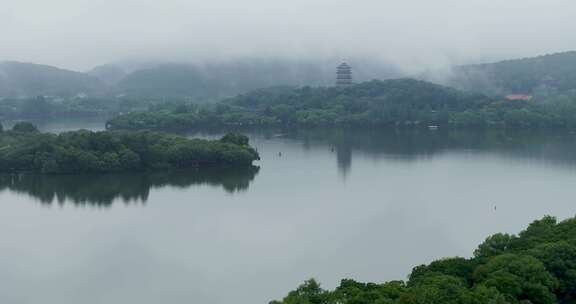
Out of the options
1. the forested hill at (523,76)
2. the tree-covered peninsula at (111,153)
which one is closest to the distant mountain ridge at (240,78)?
the forested hill at (523,76)

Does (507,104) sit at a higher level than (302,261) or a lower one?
higher

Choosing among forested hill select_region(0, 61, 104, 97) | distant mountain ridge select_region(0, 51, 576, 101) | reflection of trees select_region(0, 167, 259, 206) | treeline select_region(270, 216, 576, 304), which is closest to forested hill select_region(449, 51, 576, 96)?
distant mountain ridge select_region(0, 51, 576, 101)

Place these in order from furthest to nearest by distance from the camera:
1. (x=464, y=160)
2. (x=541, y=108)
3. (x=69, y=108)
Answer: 1. (x=69, y=108)
2. (x=541, y=108)
3. (x=464, y=160)

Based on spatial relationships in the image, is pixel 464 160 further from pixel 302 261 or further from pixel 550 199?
pixel 302 261

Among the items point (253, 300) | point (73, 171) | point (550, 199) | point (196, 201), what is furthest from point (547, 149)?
point (253, 300)

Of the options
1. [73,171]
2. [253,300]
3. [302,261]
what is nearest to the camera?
[253,300]

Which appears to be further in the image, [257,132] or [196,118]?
[196,118]

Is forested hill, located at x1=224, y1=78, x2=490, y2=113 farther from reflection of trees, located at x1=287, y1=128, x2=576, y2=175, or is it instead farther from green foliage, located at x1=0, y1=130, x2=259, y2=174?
green foliage, located at x1=0, y1=130, x2=259, y2=174
